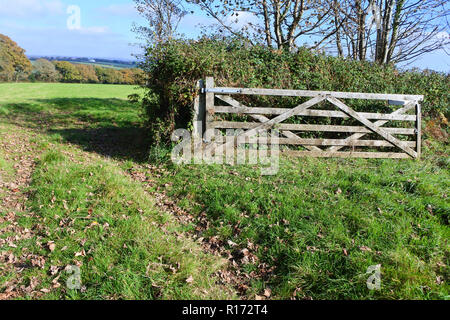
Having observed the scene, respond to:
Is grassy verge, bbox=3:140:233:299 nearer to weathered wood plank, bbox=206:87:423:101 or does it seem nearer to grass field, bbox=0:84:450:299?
grass field, bbox=0:84:450:299

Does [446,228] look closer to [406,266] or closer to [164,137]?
[406,266]

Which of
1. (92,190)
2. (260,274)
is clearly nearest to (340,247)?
(260,274)

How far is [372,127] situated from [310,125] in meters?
1.85

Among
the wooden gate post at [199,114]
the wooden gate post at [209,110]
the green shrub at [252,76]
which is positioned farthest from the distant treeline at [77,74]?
the wooden gate post at [209,110]

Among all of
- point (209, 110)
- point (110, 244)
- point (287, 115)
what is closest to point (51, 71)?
point (209, 110)

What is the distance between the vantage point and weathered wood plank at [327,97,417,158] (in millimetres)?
8430

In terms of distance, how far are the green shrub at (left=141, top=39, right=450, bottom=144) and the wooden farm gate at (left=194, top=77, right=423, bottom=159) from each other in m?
0.48

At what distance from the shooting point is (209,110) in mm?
7973

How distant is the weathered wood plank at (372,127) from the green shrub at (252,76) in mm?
894

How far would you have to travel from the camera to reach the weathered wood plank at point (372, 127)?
843 centimetres

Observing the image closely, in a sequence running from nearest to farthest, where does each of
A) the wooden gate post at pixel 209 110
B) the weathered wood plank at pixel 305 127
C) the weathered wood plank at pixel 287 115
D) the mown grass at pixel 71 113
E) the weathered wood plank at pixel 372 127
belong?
the wooden gate post at pixel 209 110 < the weathered wood plank at pixel 305 127 < the weathered wood plank at pixel 287 115 < the weathered wood plank at pixel 372 127 < the mown grass at pixel 71 113

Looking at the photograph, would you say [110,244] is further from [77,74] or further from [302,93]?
[77,74]

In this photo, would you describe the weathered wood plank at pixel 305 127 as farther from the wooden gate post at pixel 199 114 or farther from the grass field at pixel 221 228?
the grass field at pixel 221 228

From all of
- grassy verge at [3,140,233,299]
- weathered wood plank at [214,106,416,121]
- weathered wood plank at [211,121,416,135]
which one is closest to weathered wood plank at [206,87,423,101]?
weathered wood plank at [214,106,416,121]
